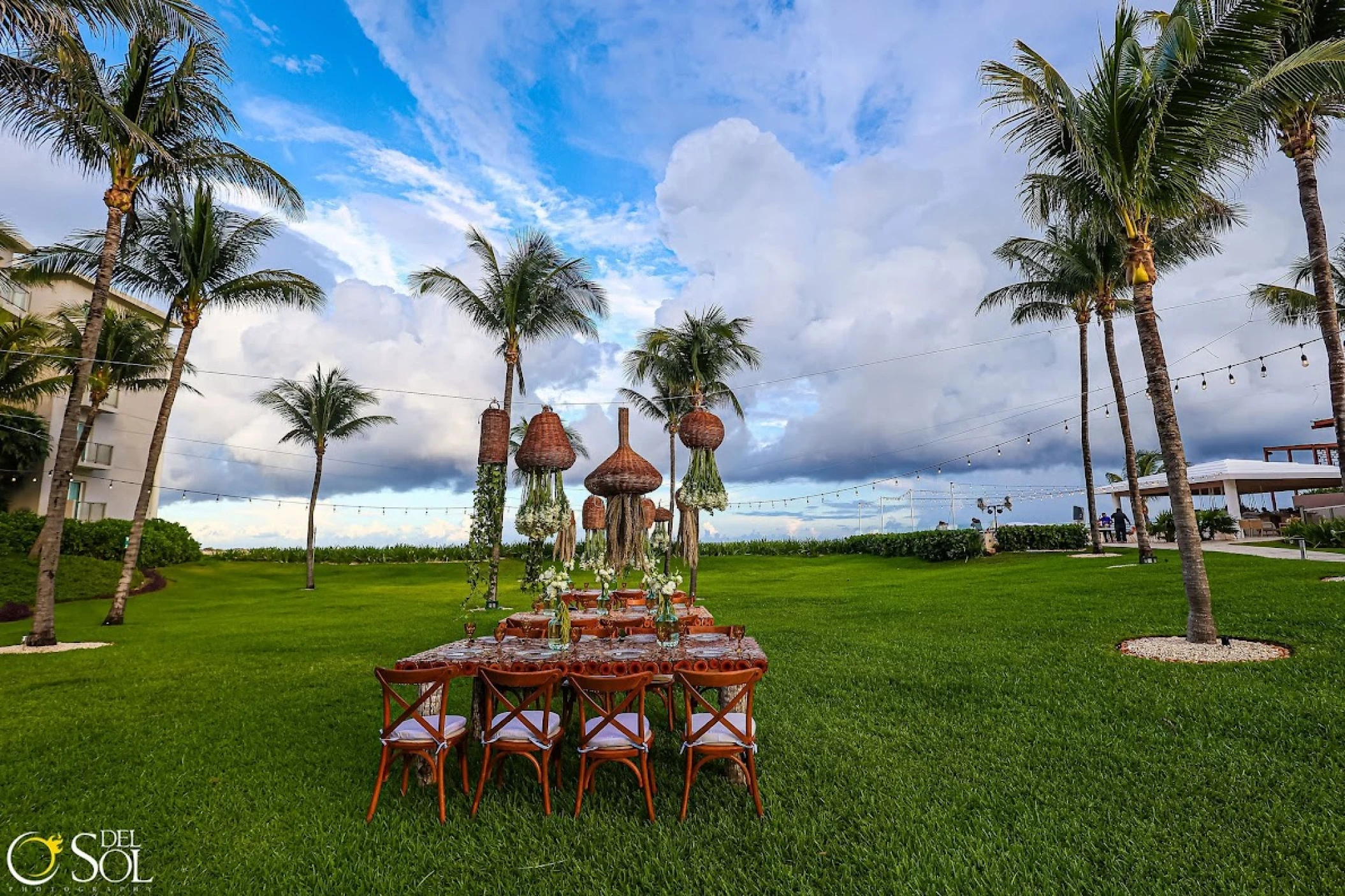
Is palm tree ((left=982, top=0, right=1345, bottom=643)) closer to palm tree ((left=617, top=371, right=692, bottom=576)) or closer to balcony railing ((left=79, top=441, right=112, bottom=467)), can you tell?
palm tree ((left=617, top=371, right=692, bottom=576))

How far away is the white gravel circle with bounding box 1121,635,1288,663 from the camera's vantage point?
23.4ft

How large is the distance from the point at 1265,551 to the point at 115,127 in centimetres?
2795

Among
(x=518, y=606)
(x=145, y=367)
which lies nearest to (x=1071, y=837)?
(x=518, y=606)

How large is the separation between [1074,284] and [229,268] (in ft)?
74.3

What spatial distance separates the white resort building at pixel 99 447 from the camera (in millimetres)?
25500

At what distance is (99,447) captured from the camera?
91.8 feet

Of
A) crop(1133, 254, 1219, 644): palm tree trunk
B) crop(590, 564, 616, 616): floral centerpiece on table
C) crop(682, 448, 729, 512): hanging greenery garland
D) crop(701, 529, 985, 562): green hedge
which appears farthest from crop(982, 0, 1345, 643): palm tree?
crop(701, 529, 985, 562): green hedge

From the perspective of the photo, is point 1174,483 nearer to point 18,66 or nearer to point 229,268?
point 18,66

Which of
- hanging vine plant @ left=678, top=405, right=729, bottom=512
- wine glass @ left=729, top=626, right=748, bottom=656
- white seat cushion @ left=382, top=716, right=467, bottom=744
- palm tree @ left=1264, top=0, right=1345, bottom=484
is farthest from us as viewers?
palm tree @ left=1264, top=0, right=1345, bottom=484

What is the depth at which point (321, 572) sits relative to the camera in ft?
97.8

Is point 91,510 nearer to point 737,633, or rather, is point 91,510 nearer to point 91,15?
point 91,15

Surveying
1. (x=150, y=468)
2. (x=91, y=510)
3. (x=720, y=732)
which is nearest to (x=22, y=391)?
(x=91, y=510)

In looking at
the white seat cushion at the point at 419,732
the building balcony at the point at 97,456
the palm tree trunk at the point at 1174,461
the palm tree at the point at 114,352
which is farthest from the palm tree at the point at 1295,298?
the building balcony at the point at 97,456

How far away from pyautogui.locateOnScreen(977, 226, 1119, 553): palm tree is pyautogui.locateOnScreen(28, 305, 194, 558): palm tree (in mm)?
26667
